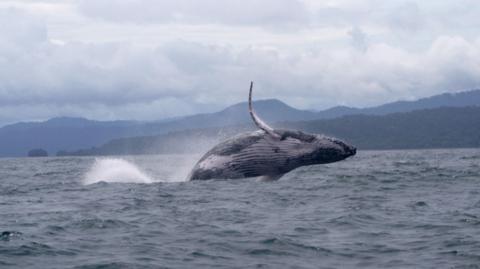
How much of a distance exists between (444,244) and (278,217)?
154 inches

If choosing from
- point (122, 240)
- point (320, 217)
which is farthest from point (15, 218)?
point (320, 217)

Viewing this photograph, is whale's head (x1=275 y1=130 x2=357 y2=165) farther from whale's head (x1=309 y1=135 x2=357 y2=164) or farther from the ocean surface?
the ocean surface

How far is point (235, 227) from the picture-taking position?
1352 centimetres

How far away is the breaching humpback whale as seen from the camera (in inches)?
658

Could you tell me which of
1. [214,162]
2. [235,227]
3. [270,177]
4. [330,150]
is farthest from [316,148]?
[235,227]

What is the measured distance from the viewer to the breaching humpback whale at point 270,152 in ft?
54.8

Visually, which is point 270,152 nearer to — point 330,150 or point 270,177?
point 270,177

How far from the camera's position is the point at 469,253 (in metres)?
11.2

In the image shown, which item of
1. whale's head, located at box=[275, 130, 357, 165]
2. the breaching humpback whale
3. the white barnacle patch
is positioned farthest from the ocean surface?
whale's head, located at box=[275, 130, 357, 165]

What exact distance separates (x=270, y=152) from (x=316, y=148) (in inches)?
45.8

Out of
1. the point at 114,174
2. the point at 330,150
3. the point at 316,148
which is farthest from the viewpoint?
the point at 114,174

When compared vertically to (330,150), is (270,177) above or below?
below

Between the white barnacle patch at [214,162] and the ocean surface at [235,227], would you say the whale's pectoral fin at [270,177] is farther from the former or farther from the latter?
Answer: the white barnacle patch at [214,162]

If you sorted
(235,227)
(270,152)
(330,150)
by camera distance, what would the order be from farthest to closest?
(270,152) → (330,150) → (235,227)
